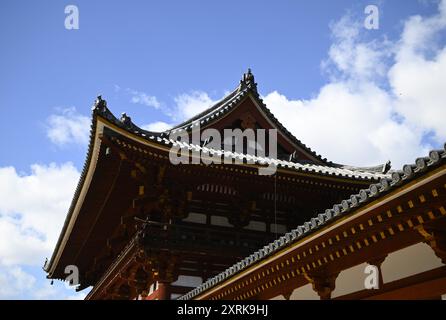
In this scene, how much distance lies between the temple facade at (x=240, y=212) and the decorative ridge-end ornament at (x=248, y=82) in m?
0.05

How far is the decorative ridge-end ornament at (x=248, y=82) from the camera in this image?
18466mm

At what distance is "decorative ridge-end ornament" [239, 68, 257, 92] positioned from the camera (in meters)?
18.5

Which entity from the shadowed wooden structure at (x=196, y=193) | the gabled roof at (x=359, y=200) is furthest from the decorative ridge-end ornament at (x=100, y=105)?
the gabled roof at (x=359, y=200)

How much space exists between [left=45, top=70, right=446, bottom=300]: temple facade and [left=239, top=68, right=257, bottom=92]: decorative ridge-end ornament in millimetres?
48

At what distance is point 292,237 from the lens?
901 cm

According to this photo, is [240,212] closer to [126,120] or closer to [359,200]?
[126,120]

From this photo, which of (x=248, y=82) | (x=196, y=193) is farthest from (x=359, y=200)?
(x=248, y=82)

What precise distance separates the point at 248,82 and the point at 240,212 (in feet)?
18.0

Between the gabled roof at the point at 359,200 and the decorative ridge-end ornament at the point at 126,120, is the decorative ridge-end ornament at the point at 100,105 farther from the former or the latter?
the gabled roof at the point at 359,200

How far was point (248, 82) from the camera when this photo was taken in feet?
61.6

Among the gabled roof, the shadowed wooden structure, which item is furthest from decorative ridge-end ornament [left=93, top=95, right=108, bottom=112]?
the gabled roof

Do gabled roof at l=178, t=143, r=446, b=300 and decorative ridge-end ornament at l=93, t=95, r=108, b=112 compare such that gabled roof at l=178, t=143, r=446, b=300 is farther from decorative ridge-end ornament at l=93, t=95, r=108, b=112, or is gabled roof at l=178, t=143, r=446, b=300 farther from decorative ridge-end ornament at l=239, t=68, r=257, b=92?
decorative ridge-end ornament at l=239, t=68, r=257, b=92
